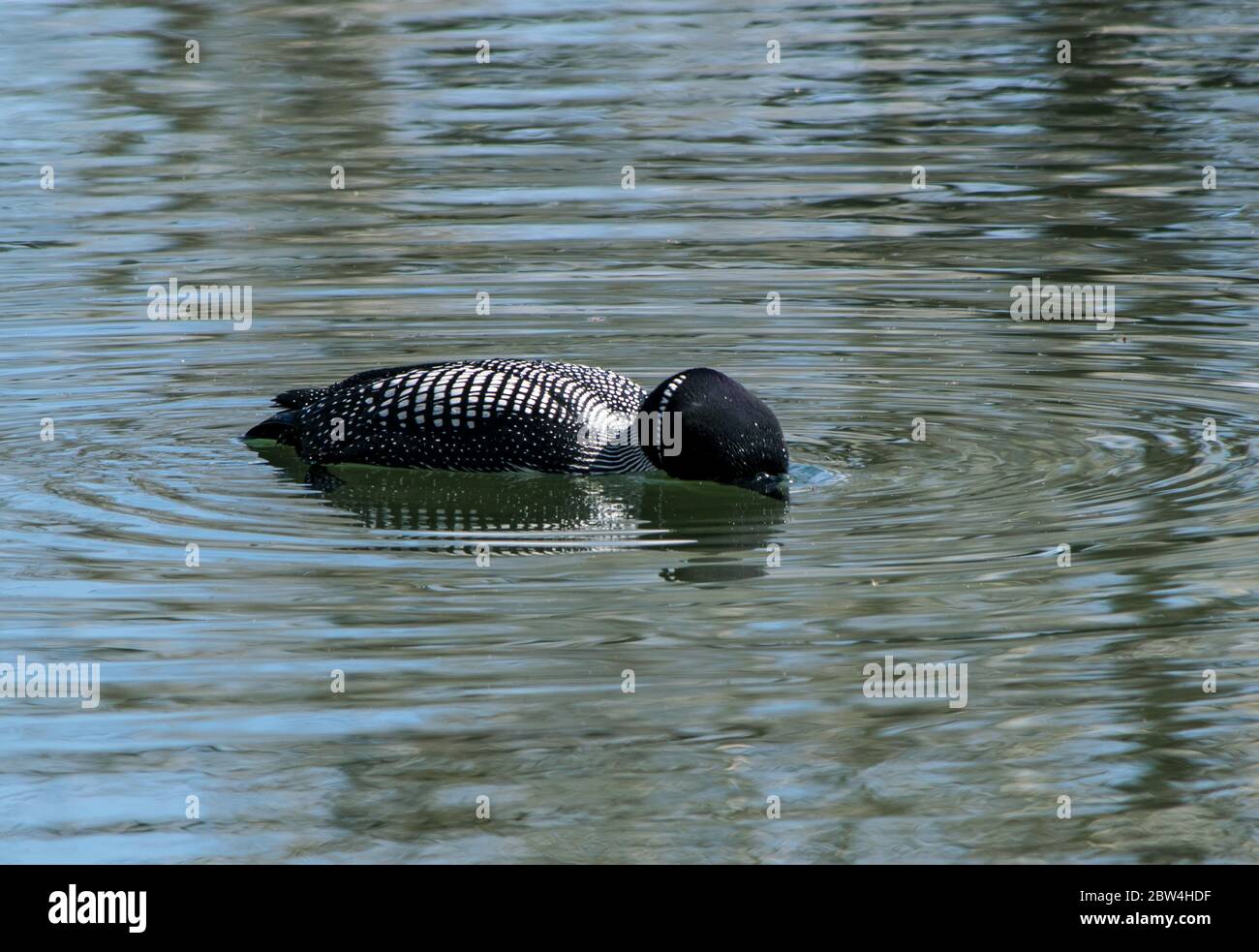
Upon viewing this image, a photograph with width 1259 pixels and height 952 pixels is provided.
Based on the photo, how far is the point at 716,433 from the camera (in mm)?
7465

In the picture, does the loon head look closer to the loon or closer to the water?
the loon

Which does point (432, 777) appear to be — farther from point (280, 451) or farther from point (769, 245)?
point (769, 245)

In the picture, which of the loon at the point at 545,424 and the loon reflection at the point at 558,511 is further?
the loon at the point at 545,424

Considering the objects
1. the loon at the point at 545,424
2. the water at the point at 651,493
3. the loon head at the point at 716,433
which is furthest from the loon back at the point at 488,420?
the loon head at the point at 716,433

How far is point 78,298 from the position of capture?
11.3 m

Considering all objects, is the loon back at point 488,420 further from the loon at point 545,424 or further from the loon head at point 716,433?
the loon head at point 716,433

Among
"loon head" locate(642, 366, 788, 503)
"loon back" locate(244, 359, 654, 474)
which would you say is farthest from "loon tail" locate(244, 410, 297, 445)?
"loon head" locate(642, 366, 788, 503)

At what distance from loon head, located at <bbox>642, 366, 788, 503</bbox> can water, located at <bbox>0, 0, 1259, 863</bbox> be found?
14cm

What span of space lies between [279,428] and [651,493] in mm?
1622

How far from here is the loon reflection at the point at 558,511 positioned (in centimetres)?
703

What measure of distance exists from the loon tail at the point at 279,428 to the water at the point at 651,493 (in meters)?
0.12

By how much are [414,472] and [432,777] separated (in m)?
3.11

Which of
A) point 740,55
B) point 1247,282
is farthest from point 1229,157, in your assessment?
point 740,55

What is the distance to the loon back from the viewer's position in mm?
7809
